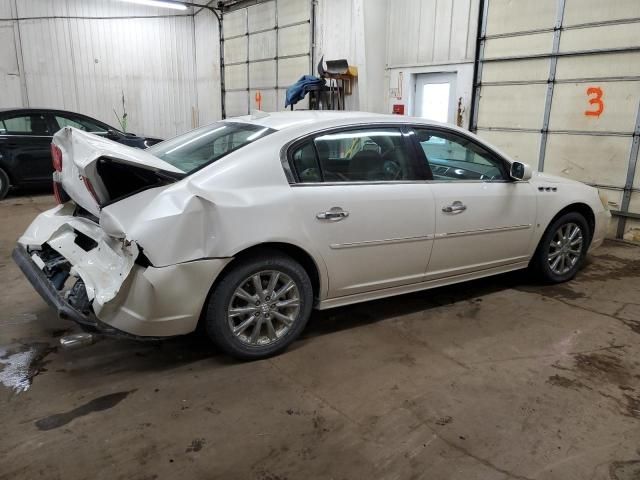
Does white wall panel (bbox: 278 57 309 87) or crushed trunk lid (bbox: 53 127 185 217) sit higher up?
white wall panel (bbox: 278 57 309 87)

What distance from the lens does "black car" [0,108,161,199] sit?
24.2ft

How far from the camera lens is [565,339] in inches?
132

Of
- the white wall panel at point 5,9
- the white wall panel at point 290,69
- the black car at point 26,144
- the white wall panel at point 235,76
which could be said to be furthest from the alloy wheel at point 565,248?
the white wall panel at point 5,9

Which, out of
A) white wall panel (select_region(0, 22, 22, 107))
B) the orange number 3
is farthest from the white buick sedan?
white wall panel (select_region(0, 22, 22, 107))

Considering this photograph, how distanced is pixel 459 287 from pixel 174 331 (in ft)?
8.54

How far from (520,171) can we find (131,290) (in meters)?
2.86

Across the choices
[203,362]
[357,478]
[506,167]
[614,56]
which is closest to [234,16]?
[614,56]

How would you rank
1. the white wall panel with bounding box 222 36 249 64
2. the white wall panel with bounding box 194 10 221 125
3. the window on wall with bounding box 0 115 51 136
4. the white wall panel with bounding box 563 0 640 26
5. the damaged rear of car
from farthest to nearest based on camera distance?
1. the white wall panel with bounding box 194 10 221 125
2. the white wall panel with bounding box 222 36 249 64
3. the window on wall with bounding box 0 115 51 136
4. the white wall panel with bounding box 563 0 640 26
5. the damaged rear of car

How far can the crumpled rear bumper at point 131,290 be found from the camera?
246 cm

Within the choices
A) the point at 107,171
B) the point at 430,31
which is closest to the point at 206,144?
the point at 107,171

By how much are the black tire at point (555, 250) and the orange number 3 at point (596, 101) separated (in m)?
2.71

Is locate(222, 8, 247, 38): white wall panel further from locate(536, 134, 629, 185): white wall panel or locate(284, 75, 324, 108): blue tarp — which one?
locate(536, 134, 629, 185): white wall panel

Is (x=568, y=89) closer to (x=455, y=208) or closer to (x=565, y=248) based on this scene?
(x=565, y=248)

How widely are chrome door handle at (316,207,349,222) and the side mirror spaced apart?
1.54 metres
